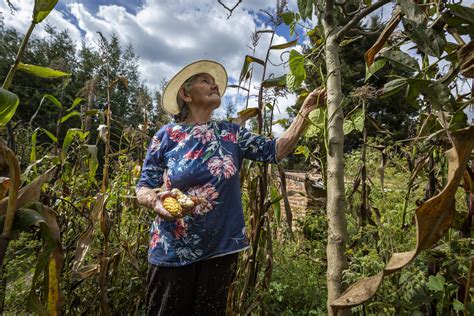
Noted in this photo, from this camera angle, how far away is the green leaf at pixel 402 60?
586mm

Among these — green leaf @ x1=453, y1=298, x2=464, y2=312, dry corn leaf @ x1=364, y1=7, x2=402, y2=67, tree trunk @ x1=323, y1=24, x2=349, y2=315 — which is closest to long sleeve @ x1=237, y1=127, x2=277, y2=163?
tree trunk @ x1=323, y1=24, x2=349, y2=315

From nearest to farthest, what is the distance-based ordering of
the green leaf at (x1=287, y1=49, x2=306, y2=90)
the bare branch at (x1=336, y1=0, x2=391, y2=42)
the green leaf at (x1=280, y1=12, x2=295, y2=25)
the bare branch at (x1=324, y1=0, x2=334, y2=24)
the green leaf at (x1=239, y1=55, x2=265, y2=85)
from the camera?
1. the bare branch at (x1=336, y1=0, x2=391, y2=42)
2. the bare branch at (x1=324, y1=0, x2=334, y2=24)
3. the green leaf at (x1=287, y1=49, x2=306, y2=90)
4. the green leaf at (x1=280, y1=12, x2=295, y2=25)
5. the green leaf at (x1=239, y1=55, x2=265, y2=85)

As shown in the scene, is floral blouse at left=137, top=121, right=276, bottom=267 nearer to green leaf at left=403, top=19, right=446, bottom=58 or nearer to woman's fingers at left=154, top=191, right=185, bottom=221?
woman's fingers at left=154, top=191, right=185, bottom=221

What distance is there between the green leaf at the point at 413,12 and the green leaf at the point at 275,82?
2.21ft

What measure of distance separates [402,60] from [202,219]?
87cm

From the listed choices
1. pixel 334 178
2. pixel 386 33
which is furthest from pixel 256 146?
pixel 386 33

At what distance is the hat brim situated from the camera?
4.96ft

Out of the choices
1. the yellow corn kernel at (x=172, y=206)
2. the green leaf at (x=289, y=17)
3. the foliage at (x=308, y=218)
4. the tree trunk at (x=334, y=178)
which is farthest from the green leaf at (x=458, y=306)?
the green leaf at (x=289, y=17)

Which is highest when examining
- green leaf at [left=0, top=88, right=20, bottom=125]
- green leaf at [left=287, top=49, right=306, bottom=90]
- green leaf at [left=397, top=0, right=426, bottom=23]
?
green leaf at [left=287, top=49, right=306, bottom=90]

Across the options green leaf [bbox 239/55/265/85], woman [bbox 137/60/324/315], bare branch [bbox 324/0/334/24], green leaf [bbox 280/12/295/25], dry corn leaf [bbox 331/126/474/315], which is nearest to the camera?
dry corn leaf [bbox 331/126/474/315]

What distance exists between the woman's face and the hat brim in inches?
1.8

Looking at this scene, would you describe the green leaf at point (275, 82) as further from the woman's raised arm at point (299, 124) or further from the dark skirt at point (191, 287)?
the dark skirt at point (191, 287)

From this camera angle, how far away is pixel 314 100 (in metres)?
1.09

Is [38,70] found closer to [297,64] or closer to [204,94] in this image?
[297,64]
